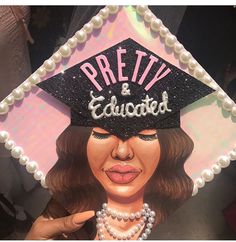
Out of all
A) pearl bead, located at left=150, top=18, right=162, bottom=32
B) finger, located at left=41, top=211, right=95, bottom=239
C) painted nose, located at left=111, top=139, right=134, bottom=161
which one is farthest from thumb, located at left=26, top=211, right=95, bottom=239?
pearl bead, located at left=150, top=18, right=162, bottom=32

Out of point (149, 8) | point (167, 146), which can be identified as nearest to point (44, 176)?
point (167, 146)

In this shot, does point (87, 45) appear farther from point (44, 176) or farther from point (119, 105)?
point (44, 176)

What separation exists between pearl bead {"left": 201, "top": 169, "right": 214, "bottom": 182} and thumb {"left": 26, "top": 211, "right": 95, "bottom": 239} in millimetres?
193

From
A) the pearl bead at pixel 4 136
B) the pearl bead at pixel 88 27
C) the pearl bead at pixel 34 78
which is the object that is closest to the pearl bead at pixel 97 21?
the pearl bead at pixel 88 27

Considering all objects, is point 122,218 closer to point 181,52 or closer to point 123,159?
point 123,159

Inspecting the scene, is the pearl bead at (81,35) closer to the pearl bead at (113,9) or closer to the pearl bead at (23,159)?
the pearl bead at (113,9)

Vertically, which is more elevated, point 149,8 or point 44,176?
point 149,8

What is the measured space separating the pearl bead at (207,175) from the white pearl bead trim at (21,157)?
264 millimetres

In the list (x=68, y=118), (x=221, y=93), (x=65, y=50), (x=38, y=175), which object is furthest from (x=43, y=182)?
(x=221, y=93)

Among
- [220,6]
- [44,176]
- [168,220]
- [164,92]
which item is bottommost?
[168,220]

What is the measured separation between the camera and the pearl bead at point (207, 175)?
0.73 metres

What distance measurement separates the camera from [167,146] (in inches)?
28.0

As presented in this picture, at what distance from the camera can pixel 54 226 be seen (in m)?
0.75

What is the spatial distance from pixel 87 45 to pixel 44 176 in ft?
0.73
